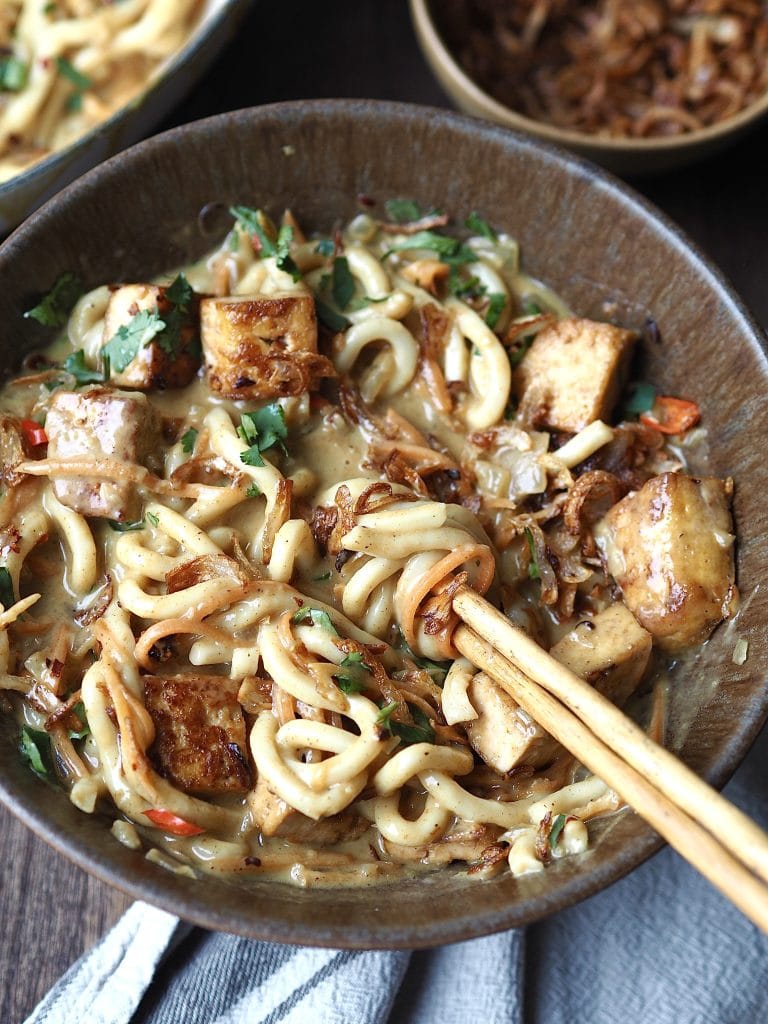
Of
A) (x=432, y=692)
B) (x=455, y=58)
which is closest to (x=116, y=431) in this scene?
(x=432, y=692)

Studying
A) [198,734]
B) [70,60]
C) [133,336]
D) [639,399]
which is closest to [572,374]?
[639,399]

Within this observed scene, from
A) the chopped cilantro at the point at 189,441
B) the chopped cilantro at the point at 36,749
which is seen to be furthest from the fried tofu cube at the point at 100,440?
the chopped cilantro at the point at 36,749

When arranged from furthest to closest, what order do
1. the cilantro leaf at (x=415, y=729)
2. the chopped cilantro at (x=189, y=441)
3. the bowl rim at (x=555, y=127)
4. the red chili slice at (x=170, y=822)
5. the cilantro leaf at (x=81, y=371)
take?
the bowl rim at (x=555, y=127), the cilantro leaf at (x=81, y=371), the chopped cilantro at (x=189, y=441), the cilantro leaf at (x=415, y=729), the red chili slice at (x=170, y=822)

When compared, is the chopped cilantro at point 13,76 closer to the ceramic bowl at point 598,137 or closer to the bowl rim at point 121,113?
the bowl rim at point 121,113

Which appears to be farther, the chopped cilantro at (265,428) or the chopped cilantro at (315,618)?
the chopped cilantro at (265,428)

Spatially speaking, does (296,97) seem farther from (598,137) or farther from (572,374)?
(572,374)

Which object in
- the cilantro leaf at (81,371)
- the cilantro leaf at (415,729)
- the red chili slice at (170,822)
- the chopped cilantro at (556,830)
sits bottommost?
the chopped cilantro at (556,830)

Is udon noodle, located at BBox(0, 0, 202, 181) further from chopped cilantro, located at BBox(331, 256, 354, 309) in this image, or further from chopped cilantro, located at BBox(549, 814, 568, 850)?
chopped cilantro, located at BBox(549, 814, 568, 850)
